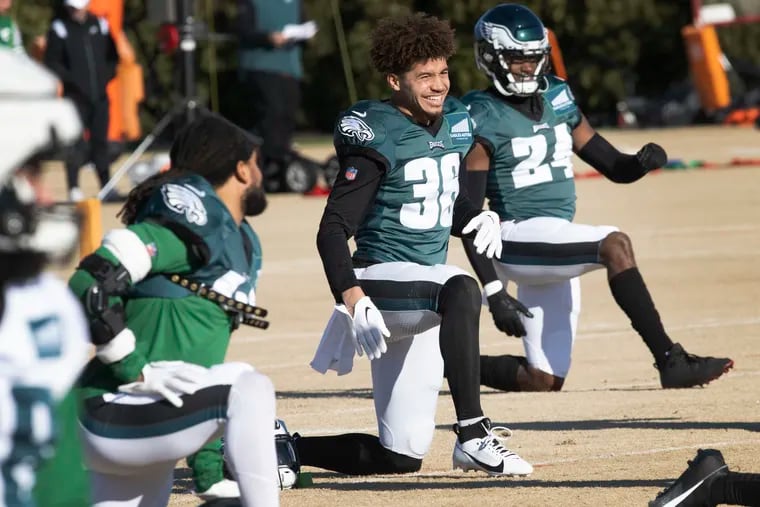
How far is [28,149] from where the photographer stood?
3.60 meters

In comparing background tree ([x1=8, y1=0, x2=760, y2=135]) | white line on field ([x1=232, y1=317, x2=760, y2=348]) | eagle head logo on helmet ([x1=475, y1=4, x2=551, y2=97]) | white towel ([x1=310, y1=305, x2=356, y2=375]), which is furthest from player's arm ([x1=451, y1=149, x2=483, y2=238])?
background tree ([x1=8, y1=0, x2=760, y2=135])

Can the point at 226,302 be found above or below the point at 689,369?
above

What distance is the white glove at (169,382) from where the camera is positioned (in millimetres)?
4855

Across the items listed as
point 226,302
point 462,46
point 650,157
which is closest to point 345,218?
point 226,302

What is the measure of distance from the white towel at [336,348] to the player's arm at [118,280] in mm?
1627

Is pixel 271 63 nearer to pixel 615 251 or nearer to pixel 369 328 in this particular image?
pixel 615 251

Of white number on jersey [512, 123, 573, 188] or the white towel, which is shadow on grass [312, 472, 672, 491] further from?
white number on jersey [512, 123, 573, 188]

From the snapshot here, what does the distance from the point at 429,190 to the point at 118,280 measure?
2.19 metres

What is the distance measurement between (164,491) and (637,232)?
10.8 meters

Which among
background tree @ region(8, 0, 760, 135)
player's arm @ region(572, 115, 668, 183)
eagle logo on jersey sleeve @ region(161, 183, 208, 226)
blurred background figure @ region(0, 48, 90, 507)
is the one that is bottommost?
background tree @ region(8, 0, 760, 135)

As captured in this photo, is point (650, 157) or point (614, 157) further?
point (614, 157)

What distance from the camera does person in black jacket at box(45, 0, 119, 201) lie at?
17828 mm

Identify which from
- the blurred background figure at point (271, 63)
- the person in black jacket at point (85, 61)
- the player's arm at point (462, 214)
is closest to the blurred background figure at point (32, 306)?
the player's arm at point (462, 214)

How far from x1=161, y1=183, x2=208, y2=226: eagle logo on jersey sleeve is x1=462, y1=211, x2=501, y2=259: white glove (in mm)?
1980
